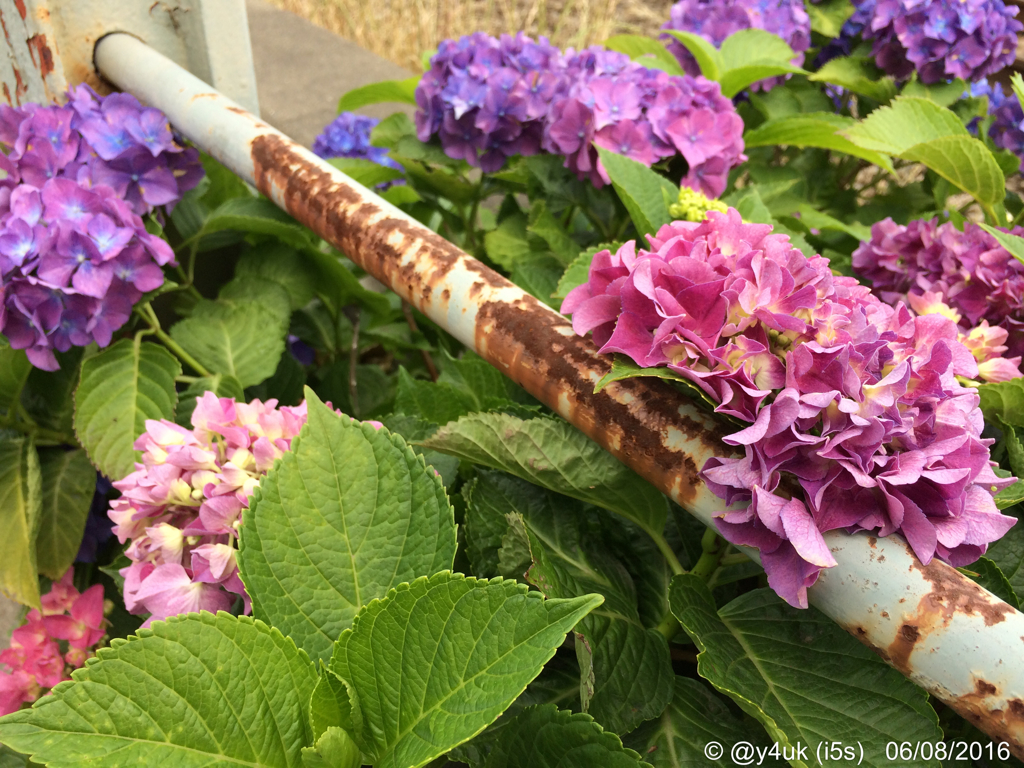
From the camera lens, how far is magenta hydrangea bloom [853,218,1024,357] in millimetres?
924

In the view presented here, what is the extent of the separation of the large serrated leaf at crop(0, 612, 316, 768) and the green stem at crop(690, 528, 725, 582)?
359mm

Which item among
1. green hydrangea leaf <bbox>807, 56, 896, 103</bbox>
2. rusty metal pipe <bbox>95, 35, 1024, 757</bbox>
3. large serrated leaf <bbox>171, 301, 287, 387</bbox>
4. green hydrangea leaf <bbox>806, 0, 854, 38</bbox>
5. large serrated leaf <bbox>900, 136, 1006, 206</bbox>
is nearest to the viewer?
rusty metal pipe <bbox>95, 35, 1024, 757</bbox>

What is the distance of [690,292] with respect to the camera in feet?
1.90

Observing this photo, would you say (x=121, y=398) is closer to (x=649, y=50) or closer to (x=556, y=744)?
(x=556, y=744)

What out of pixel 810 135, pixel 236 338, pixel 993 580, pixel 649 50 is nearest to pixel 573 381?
pixel 993 580

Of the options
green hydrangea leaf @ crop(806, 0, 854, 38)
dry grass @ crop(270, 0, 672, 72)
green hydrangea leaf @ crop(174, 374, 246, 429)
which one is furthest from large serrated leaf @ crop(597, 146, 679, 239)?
dry grass @ crop(270, 0, 672, 72)

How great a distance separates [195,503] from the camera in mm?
729

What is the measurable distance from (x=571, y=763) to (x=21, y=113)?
1147 millimetres

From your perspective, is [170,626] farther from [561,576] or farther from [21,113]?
[21,113]

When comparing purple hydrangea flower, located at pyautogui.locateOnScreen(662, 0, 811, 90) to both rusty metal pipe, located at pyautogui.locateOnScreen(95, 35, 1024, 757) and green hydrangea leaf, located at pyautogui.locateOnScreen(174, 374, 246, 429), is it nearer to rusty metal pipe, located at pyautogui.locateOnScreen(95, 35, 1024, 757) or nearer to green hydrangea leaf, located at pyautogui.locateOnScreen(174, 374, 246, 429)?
rusty metal pipe, located at pyautogui.locateOnScreen(95, 35, 1024, 757)

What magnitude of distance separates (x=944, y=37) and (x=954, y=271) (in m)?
0.78

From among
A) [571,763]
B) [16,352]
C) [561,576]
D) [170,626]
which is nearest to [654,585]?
[561,576]

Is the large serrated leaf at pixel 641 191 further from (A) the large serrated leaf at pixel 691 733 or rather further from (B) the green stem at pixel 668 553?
(A) the large serrated leaf at pixel 691 733

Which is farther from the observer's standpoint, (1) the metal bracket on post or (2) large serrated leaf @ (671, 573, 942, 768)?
(1) the metal bracket on post
